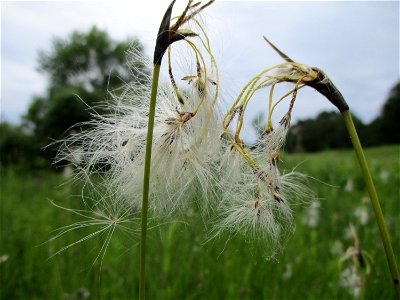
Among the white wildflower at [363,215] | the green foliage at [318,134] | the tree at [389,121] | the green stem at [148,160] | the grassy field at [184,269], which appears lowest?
the grassy field at [184,269]

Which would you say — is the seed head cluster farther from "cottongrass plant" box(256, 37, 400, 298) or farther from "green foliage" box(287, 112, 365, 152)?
"green foliage" box(287, 112, 365, 152)

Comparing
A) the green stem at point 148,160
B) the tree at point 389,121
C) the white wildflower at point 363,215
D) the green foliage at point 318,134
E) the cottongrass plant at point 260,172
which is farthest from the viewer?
the tree at point 389,121

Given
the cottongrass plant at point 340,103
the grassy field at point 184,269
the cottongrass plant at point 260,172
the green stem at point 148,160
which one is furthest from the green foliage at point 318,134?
the green stem at point 148,160

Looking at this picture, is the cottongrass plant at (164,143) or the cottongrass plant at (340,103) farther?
the cottongrass plant at (164,143)

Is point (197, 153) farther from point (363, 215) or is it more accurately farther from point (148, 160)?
point (363, 215)

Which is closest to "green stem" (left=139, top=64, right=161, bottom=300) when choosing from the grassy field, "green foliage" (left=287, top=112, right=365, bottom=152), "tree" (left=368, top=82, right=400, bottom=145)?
the grassy field

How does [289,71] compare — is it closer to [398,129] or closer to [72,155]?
[72,155]

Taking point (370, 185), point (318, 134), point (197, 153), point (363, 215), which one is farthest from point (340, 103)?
point (318, 134)

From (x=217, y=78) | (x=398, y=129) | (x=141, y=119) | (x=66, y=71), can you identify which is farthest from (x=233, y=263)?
(x=66, y=71)

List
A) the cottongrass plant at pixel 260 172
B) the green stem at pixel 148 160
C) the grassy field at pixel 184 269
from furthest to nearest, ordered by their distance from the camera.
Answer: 1. the grassy field at pixel 184 269
2. the cottongrass plant at pixel 260 172
3. the green stem at pixel 148 160

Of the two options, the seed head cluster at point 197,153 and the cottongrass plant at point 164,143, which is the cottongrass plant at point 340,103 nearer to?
the seed head cluster at point 197,153

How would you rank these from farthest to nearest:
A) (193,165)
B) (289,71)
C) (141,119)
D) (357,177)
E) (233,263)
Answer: (357,177)
(233,263)
(141,119)
(193,165)
(289,71)
